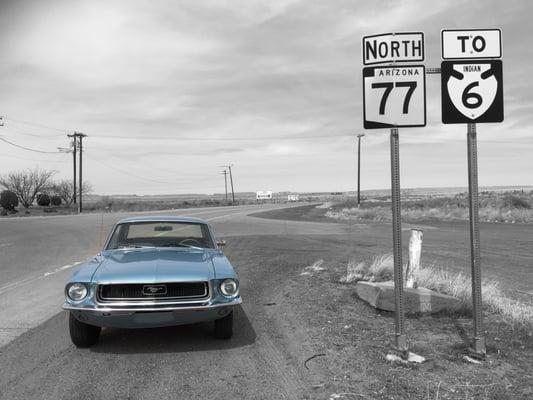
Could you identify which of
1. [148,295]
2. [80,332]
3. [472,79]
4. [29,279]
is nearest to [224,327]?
[148,295]

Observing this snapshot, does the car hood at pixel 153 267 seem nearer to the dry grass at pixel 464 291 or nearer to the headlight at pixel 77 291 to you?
the headlight at pixel 77 291

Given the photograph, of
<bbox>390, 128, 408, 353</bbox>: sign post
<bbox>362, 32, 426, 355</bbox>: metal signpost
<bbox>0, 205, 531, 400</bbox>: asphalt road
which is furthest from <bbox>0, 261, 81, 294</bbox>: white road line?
<bbox>362, 32, 426, 355</bbox>: metal signpost

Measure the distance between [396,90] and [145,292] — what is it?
9.99 ft

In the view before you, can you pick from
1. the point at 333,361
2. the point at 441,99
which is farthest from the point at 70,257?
the point at 441,99

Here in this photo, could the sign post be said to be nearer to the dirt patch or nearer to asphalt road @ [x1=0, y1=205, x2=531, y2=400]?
the dirt patch

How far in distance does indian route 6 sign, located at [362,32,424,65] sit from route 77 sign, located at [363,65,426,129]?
91 mm

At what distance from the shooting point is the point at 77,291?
15.8ft

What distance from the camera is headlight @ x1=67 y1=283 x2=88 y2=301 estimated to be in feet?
15.7

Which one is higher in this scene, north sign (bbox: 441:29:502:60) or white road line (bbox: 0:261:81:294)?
north sign (bbox: 441:29:502:60)

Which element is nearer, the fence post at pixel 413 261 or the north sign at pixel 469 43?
the north sign at pixel 469 43

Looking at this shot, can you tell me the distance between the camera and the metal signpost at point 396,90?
4.48m

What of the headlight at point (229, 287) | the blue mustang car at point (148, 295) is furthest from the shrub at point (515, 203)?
the blue mustang car at point (148, 295)

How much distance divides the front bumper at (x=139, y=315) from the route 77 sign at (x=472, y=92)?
2.98 meters

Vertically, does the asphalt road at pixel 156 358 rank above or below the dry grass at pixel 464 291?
below
